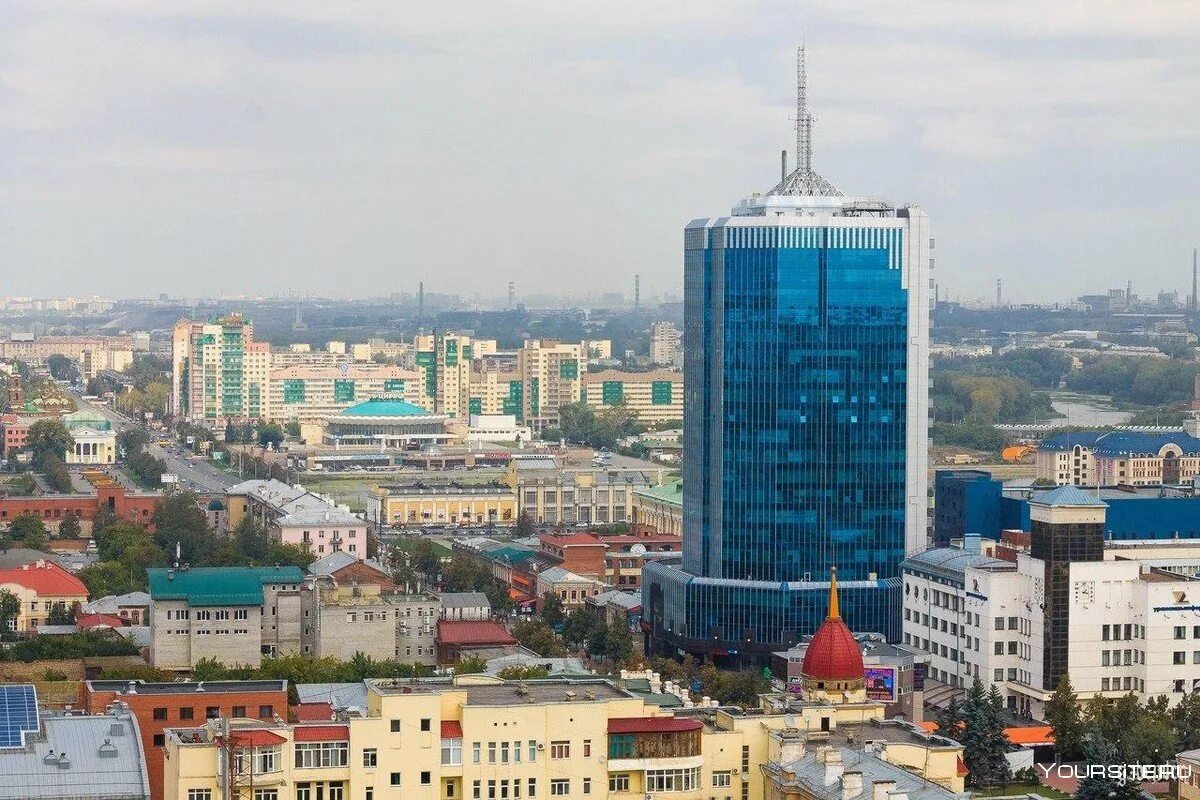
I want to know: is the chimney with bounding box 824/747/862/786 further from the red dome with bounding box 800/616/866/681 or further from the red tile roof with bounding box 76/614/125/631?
the red tile roof with bounding box 76/614/125/631

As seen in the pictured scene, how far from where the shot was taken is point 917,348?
40781mm

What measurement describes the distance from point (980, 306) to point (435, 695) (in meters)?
138

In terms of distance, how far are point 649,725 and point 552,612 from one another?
21267mm

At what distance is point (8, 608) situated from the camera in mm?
43438

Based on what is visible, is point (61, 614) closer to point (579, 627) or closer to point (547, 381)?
point (579, 627)

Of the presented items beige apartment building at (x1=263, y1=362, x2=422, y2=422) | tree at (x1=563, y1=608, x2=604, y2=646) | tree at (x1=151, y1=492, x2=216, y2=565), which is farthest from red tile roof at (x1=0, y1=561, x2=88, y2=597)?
beige apartment building at (x1=263, y1=362, x2=422, y2=422)

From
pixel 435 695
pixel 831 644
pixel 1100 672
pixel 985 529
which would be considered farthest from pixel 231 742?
pixel 985 529

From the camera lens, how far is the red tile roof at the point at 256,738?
70.6ft

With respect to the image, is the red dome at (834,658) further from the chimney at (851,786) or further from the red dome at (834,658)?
the chimney at (851,786)

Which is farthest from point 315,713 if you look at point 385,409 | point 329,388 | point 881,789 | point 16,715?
point 329,388

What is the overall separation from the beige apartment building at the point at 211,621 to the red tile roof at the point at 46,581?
6.82 metres

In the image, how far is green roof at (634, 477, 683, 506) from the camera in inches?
2371

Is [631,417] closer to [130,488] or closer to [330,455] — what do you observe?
[330,455]

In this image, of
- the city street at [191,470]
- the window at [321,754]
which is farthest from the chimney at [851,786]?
the city street at [191,470]
